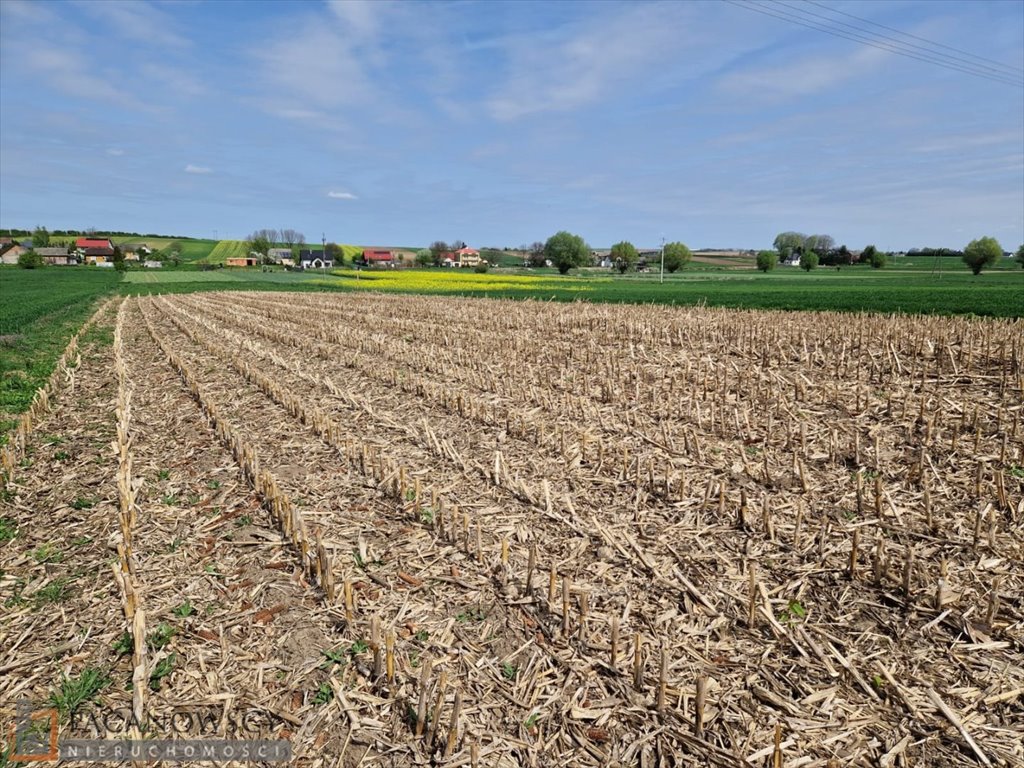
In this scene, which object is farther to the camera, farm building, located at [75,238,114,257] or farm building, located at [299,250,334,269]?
farm building, located at [75,238,114,257]

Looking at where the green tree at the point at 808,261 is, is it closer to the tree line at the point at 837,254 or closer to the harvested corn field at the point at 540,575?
the tree line at the point at 837,254

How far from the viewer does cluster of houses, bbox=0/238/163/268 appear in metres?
135

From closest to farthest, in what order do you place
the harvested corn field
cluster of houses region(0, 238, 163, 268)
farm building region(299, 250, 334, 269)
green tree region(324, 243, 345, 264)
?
the harvested corn field < cluster of houses region(0, 238, 163, 268) < farm building region(299, 250, 334, 269) < green tree region(324, 243, 345, 264)

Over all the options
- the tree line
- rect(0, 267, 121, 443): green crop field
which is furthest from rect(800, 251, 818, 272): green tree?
rect(0, 267, 121, 443): green crop field

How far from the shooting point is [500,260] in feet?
545

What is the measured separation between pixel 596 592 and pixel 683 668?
104 cm

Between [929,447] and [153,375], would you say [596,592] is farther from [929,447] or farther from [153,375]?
[153,375]

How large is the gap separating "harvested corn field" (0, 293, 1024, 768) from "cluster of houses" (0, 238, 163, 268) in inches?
5697

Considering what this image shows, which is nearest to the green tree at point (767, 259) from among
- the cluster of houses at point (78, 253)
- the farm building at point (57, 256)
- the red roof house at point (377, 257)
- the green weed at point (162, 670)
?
the red roof house at point (377, 257)

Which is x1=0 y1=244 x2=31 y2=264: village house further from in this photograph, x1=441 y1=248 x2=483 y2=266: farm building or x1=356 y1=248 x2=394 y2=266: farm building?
x1=441 y1=248 x2=483 y2=266: farm building

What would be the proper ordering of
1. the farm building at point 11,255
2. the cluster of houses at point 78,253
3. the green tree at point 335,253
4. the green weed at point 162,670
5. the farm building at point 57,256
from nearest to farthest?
the green weed at point 162,670, the farm building at point 11,255, the cluster of houses at point 78,253, the farm building at point 57,256, the green tree at point 335,253

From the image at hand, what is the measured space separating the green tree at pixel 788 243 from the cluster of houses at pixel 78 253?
531ft

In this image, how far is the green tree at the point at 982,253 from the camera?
331ft

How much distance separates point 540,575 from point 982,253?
127 meters
